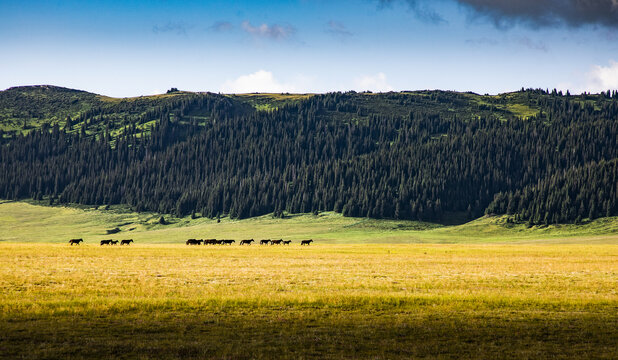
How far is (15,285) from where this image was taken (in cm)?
3453

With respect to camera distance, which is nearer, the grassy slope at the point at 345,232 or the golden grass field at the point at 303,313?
the golden grass field at the point at 303,313

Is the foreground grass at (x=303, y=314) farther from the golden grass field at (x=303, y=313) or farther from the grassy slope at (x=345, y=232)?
the grassy slope at (x=345, y=232)

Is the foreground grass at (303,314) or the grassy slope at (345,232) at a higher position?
the foreground grass at (303,314)

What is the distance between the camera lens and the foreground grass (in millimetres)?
Result: 19094

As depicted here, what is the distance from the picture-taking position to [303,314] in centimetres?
2555

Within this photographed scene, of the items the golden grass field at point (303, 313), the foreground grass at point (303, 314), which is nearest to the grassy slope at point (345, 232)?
the golden grass field at point (303, 313)

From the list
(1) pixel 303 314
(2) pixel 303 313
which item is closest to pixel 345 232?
(2) pixel 303 313

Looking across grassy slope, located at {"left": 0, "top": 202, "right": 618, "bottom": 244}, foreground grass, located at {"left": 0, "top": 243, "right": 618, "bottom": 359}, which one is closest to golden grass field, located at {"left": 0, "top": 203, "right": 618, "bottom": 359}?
foreground grass, located at {"left": 0, "top": 243, "right": 618, "bottom": 359}

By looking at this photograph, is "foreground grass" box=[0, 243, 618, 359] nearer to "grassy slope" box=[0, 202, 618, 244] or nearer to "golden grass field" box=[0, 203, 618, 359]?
"golden grass field" box=[0, 203, 618, 359]

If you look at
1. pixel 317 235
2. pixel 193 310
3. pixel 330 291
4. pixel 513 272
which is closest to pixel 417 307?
pixel 330 291

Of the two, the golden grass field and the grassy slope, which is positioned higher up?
the golden grass field

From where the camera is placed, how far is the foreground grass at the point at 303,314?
62.6 feet

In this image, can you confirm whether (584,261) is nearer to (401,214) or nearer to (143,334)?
(143,334)

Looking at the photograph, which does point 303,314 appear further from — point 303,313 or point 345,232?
point 345,232
